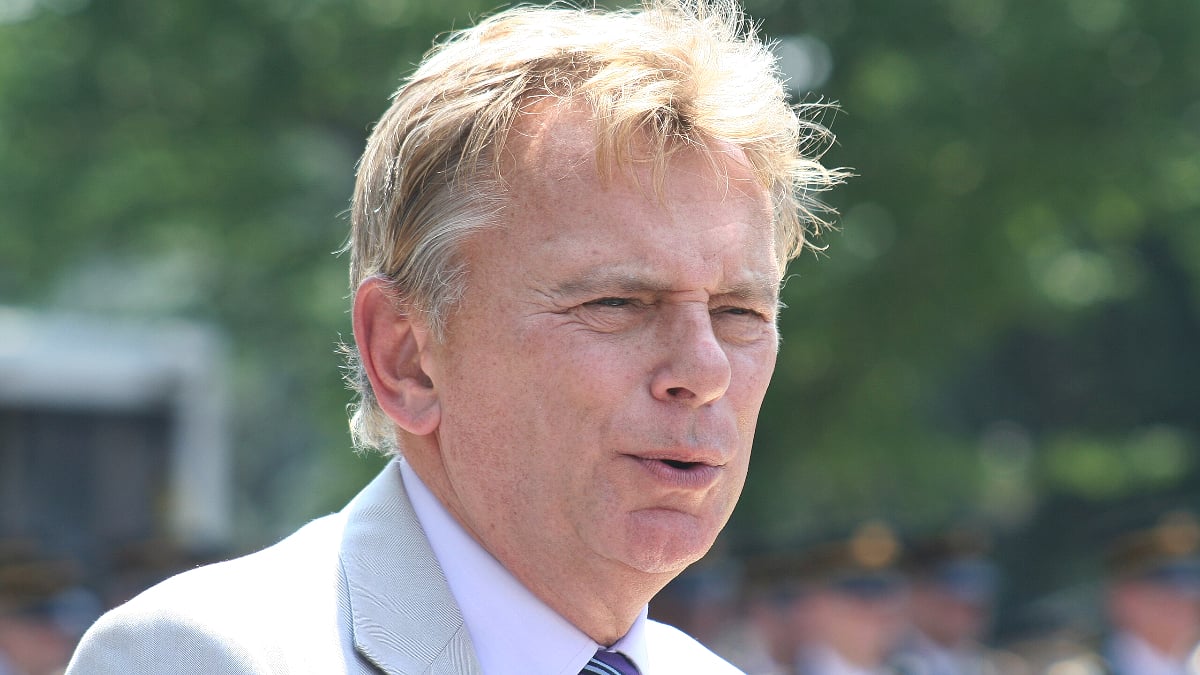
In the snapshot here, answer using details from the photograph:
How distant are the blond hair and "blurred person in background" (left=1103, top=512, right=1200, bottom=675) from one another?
616 centimetres

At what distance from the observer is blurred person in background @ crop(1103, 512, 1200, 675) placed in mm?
7656

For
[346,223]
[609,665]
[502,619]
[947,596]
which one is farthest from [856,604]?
[502,619]

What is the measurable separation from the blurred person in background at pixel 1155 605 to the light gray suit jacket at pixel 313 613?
642 centimetres

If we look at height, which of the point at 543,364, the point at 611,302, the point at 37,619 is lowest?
the point at 37,619

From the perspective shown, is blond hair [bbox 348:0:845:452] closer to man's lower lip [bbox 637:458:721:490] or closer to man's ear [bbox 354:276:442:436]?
man's ear [bbox 354:276:442:436]

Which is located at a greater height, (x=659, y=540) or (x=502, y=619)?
(x=659, y=540)

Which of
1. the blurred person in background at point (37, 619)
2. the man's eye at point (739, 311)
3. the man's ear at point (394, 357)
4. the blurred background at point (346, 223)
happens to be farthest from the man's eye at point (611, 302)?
the blurred person in background at point (37, 619)

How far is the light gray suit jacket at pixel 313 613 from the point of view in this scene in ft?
5.90

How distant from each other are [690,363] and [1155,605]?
261 inches

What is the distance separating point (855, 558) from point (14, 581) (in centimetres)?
493

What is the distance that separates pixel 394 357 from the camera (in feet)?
7.21

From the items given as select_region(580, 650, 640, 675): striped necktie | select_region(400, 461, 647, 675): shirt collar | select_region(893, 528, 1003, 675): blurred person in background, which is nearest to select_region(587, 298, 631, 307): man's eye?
select_region(400, 461, 647, 675): shirt collar

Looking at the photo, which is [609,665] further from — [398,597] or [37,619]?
[37,619]

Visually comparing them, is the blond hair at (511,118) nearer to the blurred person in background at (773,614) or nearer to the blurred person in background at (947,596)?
the blurred person in background at (773,614)
